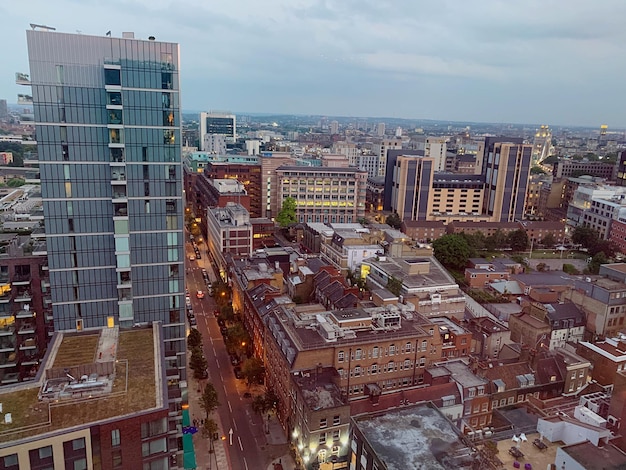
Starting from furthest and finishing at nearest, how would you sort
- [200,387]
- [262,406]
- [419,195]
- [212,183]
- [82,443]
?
[419,195]
[212,183]
[200,387]
[262,406]
[82,443]

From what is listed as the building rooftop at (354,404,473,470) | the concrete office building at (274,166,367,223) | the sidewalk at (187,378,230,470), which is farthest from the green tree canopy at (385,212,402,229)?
the building rooftop at (354,404,473,470)

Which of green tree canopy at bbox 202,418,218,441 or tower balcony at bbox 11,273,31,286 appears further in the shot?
green tree canopy at bbox 202,418,218,441

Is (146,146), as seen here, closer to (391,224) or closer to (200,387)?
(200,387)

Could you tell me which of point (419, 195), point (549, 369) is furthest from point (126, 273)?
point (419, 195)

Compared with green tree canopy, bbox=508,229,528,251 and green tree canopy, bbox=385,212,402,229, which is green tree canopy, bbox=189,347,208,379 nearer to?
green tree canopy, bbox=385,212,402,229

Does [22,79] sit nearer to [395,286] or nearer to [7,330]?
[7,330]

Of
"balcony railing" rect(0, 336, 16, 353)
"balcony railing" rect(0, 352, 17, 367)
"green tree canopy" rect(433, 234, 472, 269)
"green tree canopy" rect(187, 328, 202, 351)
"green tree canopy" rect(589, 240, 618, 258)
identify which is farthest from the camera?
"green tree canopy" rect(589, 240, 618, 258)
